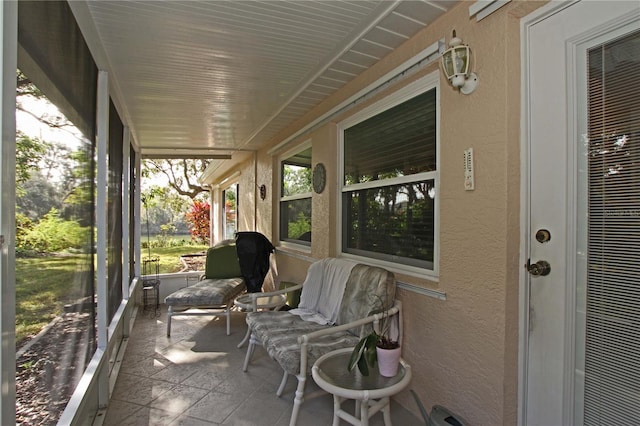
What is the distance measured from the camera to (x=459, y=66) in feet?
5.78

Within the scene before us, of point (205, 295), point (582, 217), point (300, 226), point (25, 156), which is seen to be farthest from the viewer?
point (300, 226)

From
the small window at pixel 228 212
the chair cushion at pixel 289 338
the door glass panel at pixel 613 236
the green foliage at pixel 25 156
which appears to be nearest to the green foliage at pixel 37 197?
the green foliage at pixel 25 156

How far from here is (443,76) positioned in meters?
1.99

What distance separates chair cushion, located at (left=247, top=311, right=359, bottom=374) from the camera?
2.10 m

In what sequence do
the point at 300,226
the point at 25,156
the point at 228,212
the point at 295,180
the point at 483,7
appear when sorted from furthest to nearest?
the point at 228,212
the point at 295,180
the point at 300,226
the point at 483,7
the point at 25,156

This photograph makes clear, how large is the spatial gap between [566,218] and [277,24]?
6.04 feet

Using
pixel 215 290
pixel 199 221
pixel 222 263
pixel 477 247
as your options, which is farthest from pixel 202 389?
pixel 199 221

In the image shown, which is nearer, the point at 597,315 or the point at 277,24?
the point at 597,315

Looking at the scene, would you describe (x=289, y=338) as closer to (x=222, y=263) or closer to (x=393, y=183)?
(x=393, y=183)

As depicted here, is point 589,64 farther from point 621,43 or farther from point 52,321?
point 52,321

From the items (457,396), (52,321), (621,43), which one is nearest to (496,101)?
(621,43)

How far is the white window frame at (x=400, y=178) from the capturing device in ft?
6.93

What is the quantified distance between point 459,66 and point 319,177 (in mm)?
1986

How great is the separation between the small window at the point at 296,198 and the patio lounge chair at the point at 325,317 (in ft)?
3.91
